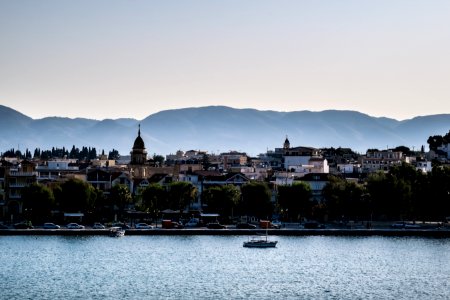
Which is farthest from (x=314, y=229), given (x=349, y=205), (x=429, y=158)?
(x=429, y=158)

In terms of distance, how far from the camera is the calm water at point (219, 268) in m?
66.5

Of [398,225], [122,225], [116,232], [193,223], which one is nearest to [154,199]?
[193,223]

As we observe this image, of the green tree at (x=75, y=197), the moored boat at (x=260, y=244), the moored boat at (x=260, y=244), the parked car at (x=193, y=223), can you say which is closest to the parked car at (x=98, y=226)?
the green tree at (x=75, y=197)

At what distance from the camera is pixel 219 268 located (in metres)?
79.9

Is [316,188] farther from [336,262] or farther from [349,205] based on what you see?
[336,262]

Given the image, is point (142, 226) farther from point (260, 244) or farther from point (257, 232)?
point (260, 244)

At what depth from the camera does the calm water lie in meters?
66.5

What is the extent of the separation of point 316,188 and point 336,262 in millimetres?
55284

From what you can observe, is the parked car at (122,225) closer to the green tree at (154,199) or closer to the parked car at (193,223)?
the green tree at (154,199)

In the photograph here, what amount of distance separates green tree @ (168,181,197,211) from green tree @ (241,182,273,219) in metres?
6.80

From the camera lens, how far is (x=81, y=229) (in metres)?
111

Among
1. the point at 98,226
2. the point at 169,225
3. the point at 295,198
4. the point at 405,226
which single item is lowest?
the point at 98,226

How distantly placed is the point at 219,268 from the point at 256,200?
41.0 meters

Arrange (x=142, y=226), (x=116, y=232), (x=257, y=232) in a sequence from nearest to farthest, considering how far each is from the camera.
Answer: (x=116, y=232)
(x=257, y=232)
(x=142, y=226)
